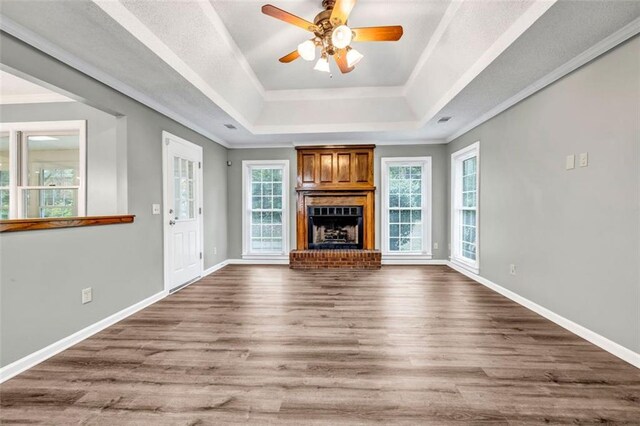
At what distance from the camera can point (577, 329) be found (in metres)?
2.49

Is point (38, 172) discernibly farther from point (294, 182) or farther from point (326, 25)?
point (326, 25)

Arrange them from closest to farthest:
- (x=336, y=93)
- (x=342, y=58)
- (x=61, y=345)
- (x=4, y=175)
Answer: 1. (x=61, y=345)
2. (x=342, y=58)
3. (x=4, y=175)
4. (x=336, y=93)

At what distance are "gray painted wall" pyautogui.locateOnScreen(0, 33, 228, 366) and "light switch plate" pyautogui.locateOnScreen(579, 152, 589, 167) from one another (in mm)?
4451

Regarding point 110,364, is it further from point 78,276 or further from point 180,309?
point 180,309

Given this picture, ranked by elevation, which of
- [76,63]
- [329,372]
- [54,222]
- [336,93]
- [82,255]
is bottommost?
[329,372]

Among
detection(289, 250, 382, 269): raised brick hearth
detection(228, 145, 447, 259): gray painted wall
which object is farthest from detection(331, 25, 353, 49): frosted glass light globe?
detection(289, 250, 382, 269): raised brick hearth

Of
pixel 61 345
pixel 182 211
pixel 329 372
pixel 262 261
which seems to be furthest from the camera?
pixel 262 261

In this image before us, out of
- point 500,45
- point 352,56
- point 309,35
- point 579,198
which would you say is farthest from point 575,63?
point 309,35

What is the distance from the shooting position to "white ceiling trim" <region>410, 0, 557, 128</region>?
1901mm

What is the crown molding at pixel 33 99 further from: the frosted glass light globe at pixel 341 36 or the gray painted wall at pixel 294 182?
the frosted glass light globe at pixel 341 36

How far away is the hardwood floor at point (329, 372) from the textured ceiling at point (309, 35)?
295 cm

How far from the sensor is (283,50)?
3197 millimetres

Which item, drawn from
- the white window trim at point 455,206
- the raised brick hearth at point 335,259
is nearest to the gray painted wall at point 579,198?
the white window trim at point 455,206

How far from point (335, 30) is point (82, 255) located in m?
2.90
